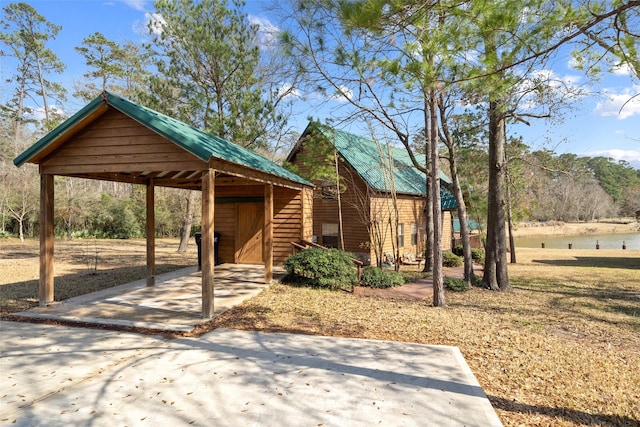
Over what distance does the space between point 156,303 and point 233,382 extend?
3969 mm

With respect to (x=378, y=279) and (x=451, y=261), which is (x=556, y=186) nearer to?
(x=451, y=261)

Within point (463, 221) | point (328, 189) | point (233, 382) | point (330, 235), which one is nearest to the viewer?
point (233, 382)

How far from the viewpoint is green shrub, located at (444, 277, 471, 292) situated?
9684mm

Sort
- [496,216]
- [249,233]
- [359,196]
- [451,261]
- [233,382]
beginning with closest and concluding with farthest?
[233,382]
[496,216]
[249,233]
[359,196]
[451,261]

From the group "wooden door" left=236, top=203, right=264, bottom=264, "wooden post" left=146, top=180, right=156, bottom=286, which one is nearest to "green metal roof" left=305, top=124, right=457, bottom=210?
"wooden door" left=236, top=203, right=264, bottom=264

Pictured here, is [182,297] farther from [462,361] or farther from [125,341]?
[462,361]

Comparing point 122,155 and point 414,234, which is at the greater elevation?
point 122,155

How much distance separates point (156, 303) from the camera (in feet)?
23.0

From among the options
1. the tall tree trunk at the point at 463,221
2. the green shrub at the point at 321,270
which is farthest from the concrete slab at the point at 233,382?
the tall tree trunk at the point at 463,221

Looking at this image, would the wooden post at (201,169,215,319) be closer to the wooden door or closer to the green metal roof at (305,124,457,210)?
the wooden door

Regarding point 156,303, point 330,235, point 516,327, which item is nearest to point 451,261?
point 330,235

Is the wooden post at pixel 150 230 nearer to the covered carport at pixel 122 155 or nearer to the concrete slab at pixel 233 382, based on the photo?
the covered carport at pixel 122 155

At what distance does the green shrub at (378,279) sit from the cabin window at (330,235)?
5939 mm

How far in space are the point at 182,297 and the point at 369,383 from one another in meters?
5.06
